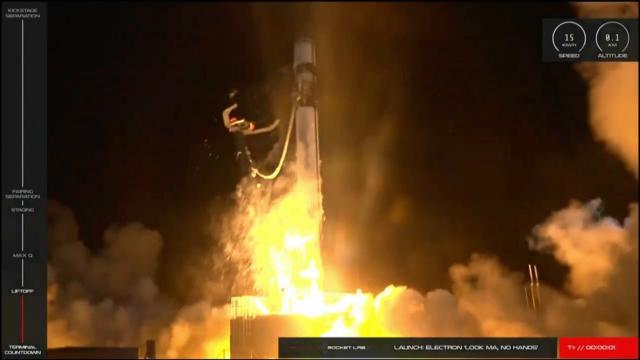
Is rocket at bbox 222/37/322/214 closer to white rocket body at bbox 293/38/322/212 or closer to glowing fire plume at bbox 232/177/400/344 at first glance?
white rocket body at bbox 293/38/322/212

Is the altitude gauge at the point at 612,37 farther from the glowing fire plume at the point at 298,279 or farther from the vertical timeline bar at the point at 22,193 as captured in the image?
the vertical timeline bar at the point at 22,193

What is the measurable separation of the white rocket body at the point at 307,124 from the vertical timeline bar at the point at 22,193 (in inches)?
49.8

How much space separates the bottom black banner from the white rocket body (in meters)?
1.31

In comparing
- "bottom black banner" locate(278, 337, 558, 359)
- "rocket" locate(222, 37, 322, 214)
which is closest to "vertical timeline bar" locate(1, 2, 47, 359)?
"rocket" locate(222, 37, 322, 214)

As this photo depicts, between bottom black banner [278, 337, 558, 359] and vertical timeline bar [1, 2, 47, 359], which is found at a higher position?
vertical timeline bar [1, 2, 47, 359]

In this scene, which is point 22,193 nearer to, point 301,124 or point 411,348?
point 411,348

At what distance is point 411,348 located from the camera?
10.2ft

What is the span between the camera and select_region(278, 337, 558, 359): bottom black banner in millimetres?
3084

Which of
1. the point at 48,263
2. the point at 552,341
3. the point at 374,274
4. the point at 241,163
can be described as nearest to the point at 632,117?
the point at 552,341

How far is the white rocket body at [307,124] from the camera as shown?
3.79 m

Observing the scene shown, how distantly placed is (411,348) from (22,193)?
1.78m

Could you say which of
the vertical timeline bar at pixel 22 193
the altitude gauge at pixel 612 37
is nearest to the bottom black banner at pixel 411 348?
the vertical timeline bar at pixel 22 193

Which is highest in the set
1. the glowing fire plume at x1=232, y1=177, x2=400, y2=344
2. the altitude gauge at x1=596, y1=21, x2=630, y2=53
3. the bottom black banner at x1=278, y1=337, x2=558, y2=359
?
Result: the altitude gauge at x1=596, y1=21, x2=630, y2=53

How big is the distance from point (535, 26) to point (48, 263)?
7.99 feet
